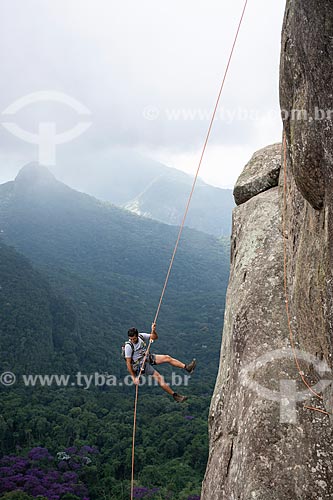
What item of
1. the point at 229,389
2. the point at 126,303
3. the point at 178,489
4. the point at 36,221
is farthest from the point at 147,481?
the point at 36,221

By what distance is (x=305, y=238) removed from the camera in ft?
21.5

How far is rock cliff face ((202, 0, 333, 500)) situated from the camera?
5.43 m

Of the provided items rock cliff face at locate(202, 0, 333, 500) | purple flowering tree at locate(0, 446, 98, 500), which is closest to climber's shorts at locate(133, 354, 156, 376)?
rock cliff face at locate(202, 0, 333, 500)

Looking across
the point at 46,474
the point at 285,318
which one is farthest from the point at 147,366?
the point at 46,474

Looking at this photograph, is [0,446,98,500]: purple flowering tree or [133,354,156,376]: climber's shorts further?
[0,446,98,500]: purple flowering tree

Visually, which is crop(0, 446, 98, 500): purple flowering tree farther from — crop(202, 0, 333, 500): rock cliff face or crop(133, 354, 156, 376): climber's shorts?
crop(202, 0, 333, 500): rock cliff face

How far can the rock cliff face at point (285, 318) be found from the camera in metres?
5.43

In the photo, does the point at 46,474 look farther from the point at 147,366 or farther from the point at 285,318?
the point at 285,318

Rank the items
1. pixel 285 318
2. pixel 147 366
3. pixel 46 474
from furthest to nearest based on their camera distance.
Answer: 1. pixel 46 474
2. pixel 147 366
3. pixel 285 318

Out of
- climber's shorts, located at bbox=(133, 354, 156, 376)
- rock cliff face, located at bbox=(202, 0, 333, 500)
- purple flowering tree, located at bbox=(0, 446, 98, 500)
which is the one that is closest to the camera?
rock cliff face, located at bbox=(202, 0, 333, 500)

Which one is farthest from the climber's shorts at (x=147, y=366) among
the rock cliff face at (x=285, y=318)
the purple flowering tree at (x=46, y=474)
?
the purple flowering tree at (x=46, y=474)

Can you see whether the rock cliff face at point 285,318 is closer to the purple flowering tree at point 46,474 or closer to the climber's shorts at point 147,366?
the climber's shorts at point 147,366

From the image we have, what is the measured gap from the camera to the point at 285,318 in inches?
328

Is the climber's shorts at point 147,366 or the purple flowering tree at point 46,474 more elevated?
the climber's shorts at point 147,366
